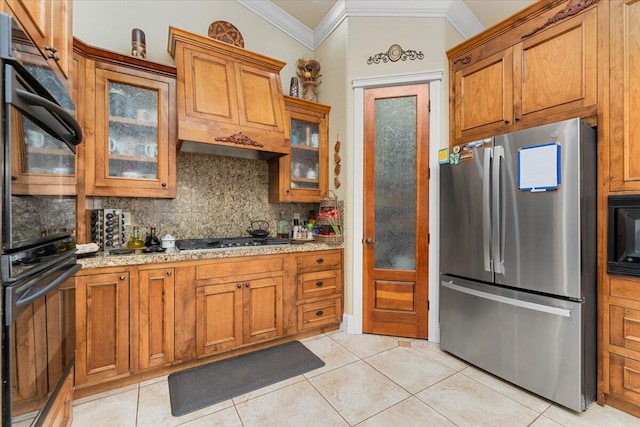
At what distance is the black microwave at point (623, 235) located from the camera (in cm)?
161

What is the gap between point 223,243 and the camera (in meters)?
2.50

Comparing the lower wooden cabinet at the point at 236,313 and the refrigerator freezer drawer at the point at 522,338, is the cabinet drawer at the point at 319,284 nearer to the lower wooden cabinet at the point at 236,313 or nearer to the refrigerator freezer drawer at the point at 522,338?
the lower wooden cabinet at the point at 236,313

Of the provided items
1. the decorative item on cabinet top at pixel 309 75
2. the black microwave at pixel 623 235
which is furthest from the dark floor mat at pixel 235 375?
the decorative item on cabinet top at pixel 309 75

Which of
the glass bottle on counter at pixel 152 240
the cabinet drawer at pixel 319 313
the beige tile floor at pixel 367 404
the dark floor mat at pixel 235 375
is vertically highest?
the glass bottle on counter at pixel 152 240

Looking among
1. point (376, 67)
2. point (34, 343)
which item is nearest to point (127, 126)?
point (34, 343)

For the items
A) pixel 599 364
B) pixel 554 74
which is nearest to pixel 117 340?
pixel 599 364

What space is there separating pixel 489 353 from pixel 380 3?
3193mm

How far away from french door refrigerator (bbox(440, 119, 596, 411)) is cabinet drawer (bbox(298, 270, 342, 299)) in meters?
1.11

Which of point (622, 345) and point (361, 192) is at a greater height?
point (361, 192)

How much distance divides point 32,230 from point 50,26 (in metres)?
0.98

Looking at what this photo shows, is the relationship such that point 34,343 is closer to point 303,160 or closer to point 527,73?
point 303,160

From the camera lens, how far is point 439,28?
2.60 m

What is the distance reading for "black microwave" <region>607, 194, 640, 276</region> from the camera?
1.61 meters

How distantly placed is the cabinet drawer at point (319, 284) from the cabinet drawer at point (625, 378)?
6.48 feet
